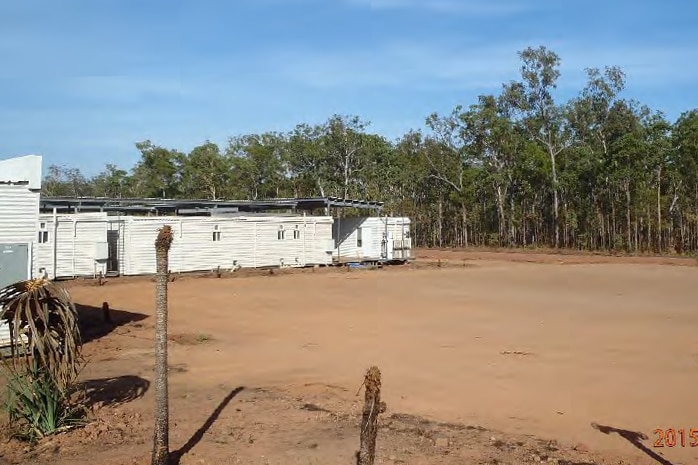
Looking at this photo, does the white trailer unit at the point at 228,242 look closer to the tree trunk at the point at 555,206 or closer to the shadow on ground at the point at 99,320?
the shadow on ground at the point at 99,320

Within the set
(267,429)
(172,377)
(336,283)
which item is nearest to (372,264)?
(336,283)

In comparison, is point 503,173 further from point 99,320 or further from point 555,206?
point 99,320

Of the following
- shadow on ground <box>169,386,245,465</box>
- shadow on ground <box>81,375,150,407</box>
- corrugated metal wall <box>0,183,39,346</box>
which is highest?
corrugated metal wall <box>0,183,39,346</box>

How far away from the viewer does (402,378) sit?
9203 millimetres

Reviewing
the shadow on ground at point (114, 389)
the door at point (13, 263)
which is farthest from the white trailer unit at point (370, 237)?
the shadow on ground at point (114, 389)

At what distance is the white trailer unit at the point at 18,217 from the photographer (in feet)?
33.5

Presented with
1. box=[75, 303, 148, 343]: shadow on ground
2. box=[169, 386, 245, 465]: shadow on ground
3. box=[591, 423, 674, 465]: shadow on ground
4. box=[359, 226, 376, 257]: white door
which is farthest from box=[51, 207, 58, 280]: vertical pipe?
box=[591, 423, 674, 465]: shadow on ground

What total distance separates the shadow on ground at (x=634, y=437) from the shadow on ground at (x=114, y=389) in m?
5.68

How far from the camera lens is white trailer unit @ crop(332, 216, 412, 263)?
35.0m

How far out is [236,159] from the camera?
61812 mm

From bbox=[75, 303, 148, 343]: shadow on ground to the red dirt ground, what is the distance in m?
0.12

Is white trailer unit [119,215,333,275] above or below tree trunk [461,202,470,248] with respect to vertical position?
below
